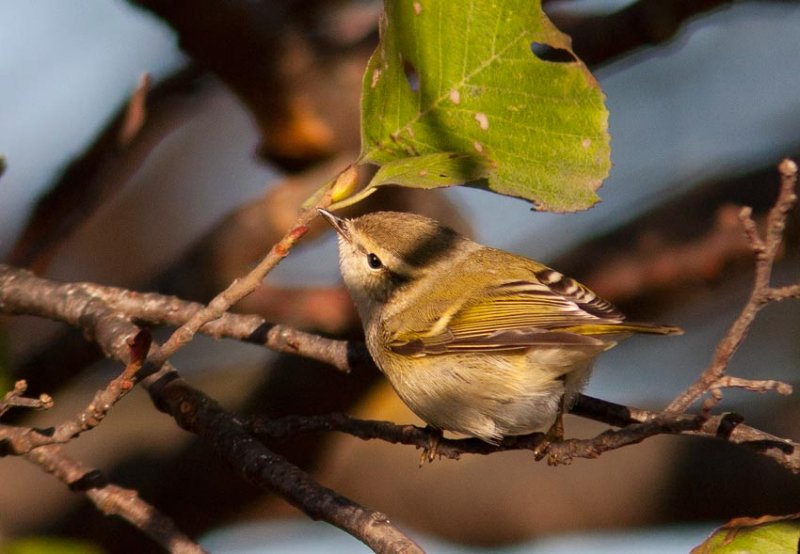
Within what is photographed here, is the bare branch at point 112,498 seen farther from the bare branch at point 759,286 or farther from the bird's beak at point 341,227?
the bird's beak at point 341,227

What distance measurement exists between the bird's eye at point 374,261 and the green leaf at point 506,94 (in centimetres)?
91

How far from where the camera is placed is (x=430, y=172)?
155 centimetres

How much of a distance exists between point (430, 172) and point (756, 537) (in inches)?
26.7

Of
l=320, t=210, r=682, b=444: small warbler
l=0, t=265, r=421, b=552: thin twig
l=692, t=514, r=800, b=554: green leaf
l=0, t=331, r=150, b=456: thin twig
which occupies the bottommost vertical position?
l=320, t=210, r=682, b=444: small warbler

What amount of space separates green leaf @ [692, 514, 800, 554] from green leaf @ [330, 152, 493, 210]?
607 millimetres

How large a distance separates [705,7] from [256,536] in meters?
2.37

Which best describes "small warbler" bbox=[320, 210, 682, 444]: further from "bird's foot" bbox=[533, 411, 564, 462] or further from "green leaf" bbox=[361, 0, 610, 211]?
"green leaf" bbox=[361, 0, 610, 211]

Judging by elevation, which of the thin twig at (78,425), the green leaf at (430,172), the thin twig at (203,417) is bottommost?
the thin twig at (203,417)

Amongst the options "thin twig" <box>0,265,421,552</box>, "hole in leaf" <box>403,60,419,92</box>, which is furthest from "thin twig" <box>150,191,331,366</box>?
"hole in leaf" <box>403,60,419,92</box>

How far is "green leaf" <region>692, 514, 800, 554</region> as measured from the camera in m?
1.29

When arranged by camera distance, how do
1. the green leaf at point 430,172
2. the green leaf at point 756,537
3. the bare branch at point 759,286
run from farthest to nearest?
the green leaf at point 430,172, the green leaf at point 756,537, the bare branch at point 759,286

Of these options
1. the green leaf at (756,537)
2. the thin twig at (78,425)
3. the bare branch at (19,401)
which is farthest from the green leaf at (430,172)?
the green leaf at (756,537)

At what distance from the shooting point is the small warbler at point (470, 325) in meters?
2.12

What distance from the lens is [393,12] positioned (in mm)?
1680
